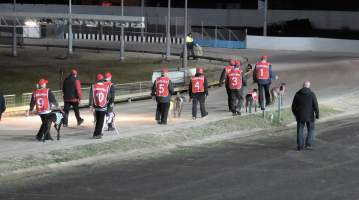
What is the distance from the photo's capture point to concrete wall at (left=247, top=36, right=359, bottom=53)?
58188 mm

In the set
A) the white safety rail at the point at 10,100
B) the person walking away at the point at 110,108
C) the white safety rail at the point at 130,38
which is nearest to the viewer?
the person walking away at the point at 110,108

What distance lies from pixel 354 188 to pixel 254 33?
6287 cm

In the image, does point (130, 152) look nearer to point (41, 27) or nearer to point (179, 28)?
point (179, 28)

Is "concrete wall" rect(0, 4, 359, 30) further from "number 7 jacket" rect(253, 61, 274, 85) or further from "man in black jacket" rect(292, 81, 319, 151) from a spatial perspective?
"man in black jacket" rect(292, 81, 319, 151)

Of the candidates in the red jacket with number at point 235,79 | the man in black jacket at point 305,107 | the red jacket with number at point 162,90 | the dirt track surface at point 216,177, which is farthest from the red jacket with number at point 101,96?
the red jacket with number at point 235,79

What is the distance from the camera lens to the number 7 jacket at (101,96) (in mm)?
15992

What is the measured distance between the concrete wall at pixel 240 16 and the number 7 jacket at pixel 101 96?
176 feet

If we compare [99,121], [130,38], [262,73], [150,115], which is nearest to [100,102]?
[99,121]

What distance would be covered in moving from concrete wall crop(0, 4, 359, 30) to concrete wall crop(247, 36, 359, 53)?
1262 cm

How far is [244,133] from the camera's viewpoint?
1845 cm

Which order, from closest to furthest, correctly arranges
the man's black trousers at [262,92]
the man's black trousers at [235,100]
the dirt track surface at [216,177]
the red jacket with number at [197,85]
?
the dirt track surface at [216,177] → the red jacket with number at [197,85] → the man's black trousers at [235,100] → the man's black trousers at [262,92]

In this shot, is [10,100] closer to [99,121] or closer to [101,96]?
[99,121]

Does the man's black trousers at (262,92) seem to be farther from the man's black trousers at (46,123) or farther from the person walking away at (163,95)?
the man's black trousers at (46,123)

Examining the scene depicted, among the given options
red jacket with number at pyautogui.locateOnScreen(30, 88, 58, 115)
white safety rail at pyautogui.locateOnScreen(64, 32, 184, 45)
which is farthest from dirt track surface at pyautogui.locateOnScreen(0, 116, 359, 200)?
white safety rail at pyautogui.locateOnScreen(64, 32, 184, 45)
